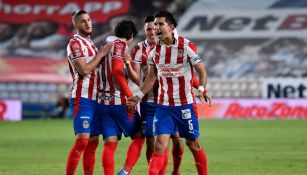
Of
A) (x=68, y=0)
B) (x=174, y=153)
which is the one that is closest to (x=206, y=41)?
(x=68, y=0)

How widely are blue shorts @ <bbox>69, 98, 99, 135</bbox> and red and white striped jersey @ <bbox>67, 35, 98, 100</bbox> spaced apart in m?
0.07

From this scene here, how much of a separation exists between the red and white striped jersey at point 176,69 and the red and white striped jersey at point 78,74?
2.97ft

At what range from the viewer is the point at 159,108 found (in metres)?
10.3

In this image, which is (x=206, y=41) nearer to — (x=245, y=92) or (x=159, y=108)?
(x=245, y=92)

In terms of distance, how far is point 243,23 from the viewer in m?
42.9

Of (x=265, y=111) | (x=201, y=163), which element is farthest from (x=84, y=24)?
(x=265, y=111)

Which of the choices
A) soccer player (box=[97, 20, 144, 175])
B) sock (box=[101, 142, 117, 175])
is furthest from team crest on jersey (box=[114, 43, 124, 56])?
sock (box=[101, 142, 117, 175])

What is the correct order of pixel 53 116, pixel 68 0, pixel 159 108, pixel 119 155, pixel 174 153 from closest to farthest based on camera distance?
1. pixel 159 108
2. pixel 174 153
3. pixel 119 155
4. pixel 53 116
5. pixel 68 0

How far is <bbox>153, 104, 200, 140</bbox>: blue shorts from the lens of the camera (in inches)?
402

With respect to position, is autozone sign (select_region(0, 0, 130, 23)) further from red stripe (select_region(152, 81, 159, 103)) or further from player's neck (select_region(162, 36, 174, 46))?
player's neck (select_region(162, 36, 174, 46))

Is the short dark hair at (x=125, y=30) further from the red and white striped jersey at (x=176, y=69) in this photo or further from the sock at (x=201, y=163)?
the sock at (x=201, y=163)

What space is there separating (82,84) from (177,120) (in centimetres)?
133

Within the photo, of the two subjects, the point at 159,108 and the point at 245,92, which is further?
the point at 245,92

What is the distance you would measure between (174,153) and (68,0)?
Result: 1237 inches
